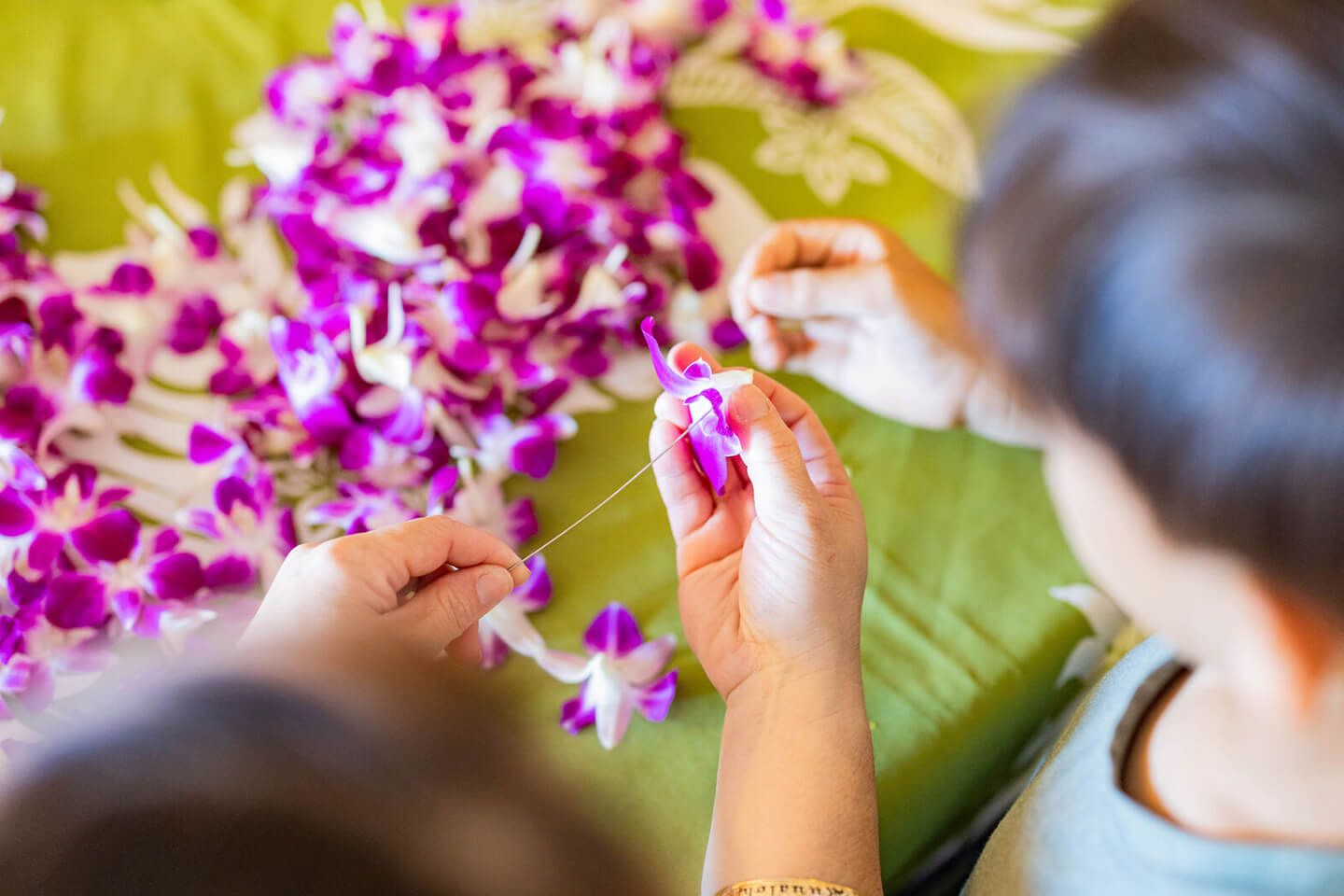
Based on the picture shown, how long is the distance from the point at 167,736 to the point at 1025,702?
605 mm

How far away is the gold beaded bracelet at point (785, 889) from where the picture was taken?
1.79 feet

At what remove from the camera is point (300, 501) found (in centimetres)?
76

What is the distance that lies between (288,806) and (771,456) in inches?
14.2

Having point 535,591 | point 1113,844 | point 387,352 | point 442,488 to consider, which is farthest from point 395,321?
point 1113,844

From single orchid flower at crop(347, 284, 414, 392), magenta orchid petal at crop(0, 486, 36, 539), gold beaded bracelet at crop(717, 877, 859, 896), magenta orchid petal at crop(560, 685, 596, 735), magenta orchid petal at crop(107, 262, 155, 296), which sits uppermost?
magenta orchid petal at crop(107, 262, 155, 296)

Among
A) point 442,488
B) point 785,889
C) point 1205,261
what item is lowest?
point 785,889

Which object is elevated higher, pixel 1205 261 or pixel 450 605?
pixel 1205 261

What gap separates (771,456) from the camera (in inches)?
23.6

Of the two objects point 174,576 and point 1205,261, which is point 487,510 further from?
point 1205,261

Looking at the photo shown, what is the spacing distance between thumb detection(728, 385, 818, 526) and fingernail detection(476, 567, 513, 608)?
0.17 metres

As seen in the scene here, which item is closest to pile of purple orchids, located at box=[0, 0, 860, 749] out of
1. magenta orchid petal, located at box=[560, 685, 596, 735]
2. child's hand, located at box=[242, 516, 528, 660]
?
magenta orchid petal, located at box=[560, 685, 596, 735]

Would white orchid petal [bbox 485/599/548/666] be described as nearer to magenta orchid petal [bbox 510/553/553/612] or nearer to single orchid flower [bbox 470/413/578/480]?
magenta orchid petal [bbox 510/553/553/612]

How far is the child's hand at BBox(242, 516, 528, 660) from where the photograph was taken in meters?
0.51

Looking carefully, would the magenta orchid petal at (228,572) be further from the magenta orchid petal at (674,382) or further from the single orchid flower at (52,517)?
the magenta orchid petal at (674,382)
